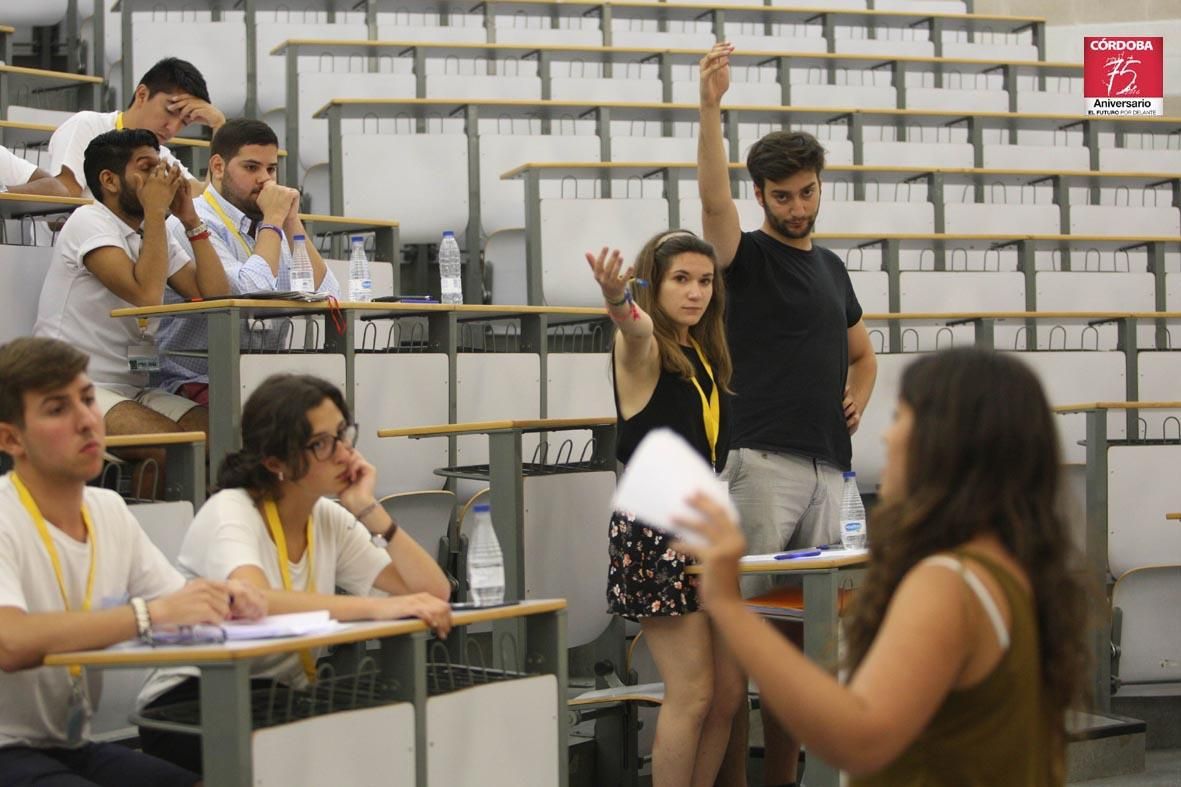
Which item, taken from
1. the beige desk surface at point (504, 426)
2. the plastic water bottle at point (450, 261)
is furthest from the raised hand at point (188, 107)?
the beige desk surface at point (504, 426)

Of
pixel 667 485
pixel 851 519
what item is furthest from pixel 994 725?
pixel 851 519

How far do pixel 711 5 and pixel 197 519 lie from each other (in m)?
5.75

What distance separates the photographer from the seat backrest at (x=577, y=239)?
16.2 feet

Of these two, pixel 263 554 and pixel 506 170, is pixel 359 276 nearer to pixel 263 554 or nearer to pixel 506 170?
pixel 506 170

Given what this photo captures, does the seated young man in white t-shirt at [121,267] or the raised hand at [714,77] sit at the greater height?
the raised hand at [714,77]

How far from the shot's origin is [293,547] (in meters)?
2.31

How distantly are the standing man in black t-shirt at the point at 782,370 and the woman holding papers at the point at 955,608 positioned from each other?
165 cm

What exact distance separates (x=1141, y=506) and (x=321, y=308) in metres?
2.41

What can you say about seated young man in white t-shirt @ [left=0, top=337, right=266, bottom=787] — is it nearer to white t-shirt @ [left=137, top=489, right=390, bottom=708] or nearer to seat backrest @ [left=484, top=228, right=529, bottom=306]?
white t-shirt @ [left=137, top=489, right=390, bottom=708]

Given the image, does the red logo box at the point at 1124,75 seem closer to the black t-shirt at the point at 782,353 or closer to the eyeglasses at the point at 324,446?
the black t-shirt at the point at 782,353

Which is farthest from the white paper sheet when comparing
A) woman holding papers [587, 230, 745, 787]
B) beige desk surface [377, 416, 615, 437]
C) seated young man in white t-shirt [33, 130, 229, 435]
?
seated young man in white t-shirt [33, 130, 229, 435]

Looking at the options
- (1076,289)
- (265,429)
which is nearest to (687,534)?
(265,429)

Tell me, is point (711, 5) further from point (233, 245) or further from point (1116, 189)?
point (233, 245)

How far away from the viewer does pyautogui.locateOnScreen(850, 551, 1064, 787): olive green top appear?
124 centimetres
